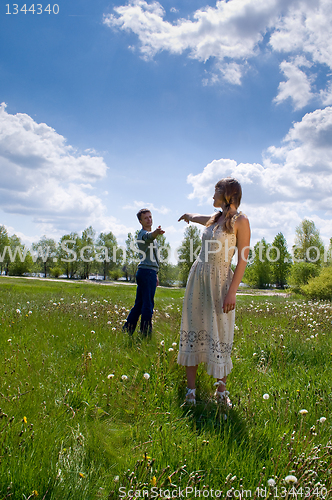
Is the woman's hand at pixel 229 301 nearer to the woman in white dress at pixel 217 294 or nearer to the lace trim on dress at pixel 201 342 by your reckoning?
the woman in white dress at pixel 217 294

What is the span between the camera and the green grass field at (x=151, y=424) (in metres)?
2.04

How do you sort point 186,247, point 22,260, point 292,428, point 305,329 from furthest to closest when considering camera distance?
1. point 22,260
2. point 186,247
3. point 305,329
4. point 292,428

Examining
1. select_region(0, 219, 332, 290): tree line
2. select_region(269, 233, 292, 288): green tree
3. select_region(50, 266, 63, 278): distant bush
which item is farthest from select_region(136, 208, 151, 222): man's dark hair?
select_region(50, 266, 63, 278): distant bush

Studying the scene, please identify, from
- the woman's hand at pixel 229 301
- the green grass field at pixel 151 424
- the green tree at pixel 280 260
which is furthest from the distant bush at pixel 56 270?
the woman's hand at pixel 229 301

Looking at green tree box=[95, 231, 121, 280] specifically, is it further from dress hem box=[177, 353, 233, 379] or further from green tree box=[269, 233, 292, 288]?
dress hem box=[177, 353, 233, 379]

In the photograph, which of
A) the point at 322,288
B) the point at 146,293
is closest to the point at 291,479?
the point at 146,293

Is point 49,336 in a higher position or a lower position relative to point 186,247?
lower

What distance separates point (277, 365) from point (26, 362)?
12.5 ft

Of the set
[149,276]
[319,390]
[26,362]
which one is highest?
[149,276]

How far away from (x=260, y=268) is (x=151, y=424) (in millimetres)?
61203

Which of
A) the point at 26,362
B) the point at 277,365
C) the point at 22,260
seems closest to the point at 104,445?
the point at 26,362

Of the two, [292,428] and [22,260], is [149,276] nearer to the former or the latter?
[292,428]

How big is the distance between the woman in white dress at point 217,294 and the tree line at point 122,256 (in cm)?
4296

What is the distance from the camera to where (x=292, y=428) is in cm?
288
